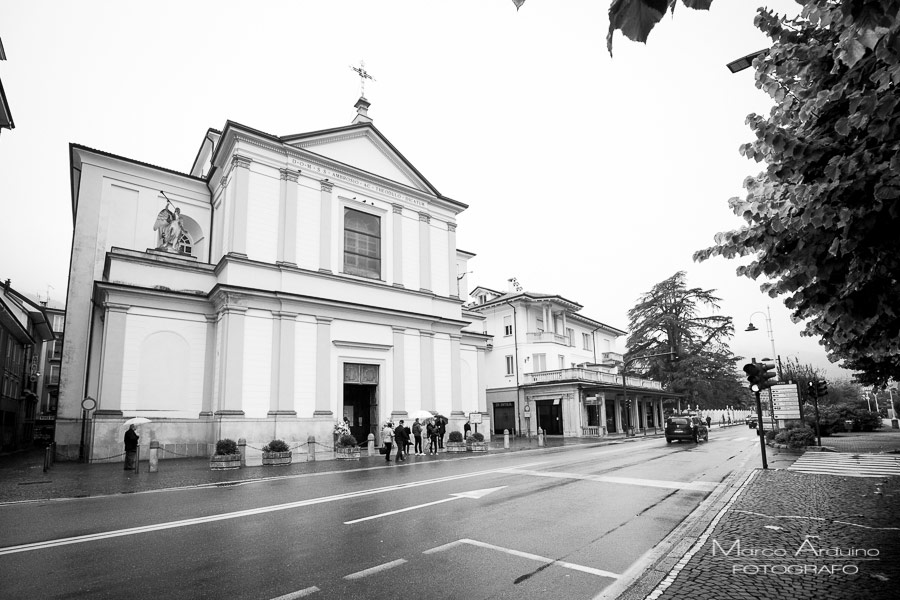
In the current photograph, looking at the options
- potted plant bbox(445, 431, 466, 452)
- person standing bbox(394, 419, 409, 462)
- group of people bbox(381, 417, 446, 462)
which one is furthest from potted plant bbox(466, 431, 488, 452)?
person standing bbox(394, 419, 409, 462)

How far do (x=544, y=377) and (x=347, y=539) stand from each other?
3594 centimetres

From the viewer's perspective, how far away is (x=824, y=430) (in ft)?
102

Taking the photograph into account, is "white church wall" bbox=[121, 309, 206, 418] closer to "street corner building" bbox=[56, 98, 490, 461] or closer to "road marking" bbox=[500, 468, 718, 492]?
"street corner building" bbox=[56, 98, 490, 461]

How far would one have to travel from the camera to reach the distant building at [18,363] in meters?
34.2

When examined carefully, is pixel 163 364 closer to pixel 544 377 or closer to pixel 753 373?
pixel 753 373

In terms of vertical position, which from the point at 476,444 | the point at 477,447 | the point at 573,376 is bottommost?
the point at 477,447

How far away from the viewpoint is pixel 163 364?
22719 mm

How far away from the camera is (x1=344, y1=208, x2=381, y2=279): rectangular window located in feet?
93.3

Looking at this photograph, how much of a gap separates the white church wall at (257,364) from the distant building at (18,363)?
1868cm

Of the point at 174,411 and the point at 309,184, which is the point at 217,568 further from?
the point at 309,184

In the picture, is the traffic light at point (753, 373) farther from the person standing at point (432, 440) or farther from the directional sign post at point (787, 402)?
the person standing at point (432, 440)

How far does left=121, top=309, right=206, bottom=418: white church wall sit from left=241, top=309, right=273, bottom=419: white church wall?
2.64 metres

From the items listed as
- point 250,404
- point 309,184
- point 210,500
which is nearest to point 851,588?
point 210,500

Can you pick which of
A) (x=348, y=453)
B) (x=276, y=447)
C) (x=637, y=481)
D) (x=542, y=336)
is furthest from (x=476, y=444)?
(x=542, y=336)
